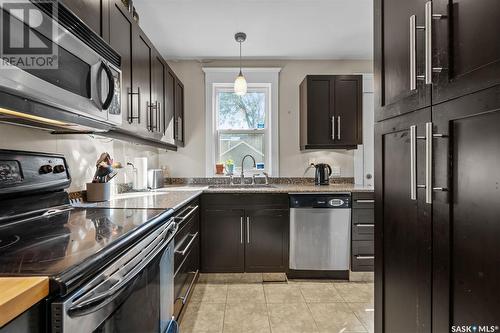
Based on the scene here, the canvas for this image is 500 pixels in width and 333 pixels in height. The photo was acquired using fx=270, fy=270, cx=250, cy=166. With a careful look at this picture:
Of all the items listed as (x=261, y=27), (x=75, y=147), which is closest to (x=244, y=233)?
(x=75, y=147)

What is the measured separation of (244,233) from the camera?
2.92m

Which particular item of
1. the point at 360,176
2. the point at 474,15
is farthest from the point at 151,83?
the point at 360,176

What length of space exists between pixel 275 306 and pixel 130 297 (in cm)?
167

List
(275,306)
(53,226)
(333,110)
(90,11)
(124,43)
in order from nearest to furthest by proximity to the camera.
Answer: (53,226) → (90,11) → (124,43) → (275,306) → (333,110)

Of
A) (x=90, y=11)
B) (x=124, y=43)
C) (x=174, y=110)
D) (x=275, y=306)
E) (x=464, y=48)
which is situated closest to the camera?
(x=464, y=48)

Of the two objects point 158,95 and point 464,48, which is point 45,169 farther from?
point 464,48

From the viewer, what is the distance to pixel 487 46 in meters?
0.74

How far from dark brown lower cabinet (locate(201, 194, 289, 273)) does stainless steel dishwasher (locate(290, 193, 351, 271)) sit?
140 millimetres

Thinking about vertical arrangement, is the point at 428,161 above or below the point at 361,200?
above

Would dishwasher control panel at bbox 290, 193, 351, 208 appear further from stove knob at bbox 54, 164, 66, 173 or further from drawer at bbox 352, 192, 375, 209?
stove knob at bbox 54, 164, 66, 173

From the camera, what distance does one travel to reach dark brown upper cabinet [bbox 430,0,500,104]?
0.72 metres

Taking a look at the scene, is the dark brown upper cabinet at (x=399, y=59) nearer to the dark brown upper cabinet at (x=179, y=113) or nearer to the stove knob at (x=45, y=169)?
the stove knob at (x=45, y=169)

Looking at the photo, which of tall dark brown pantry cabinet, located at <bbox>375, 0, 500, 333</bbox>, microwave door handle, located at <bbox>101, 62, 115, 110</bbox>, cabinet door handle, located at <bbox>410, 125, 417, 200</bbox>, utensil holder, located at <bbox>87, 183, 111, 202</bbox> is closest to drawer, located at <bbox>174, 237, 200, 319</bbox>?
utensil holder, located at <bbox>87, 183, 111, 202</bbox>

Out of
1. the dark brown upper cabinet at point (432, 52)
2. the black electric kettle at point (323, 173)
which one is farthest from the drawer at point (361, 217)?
the dark brown upper cabinet at point (432, 52)
